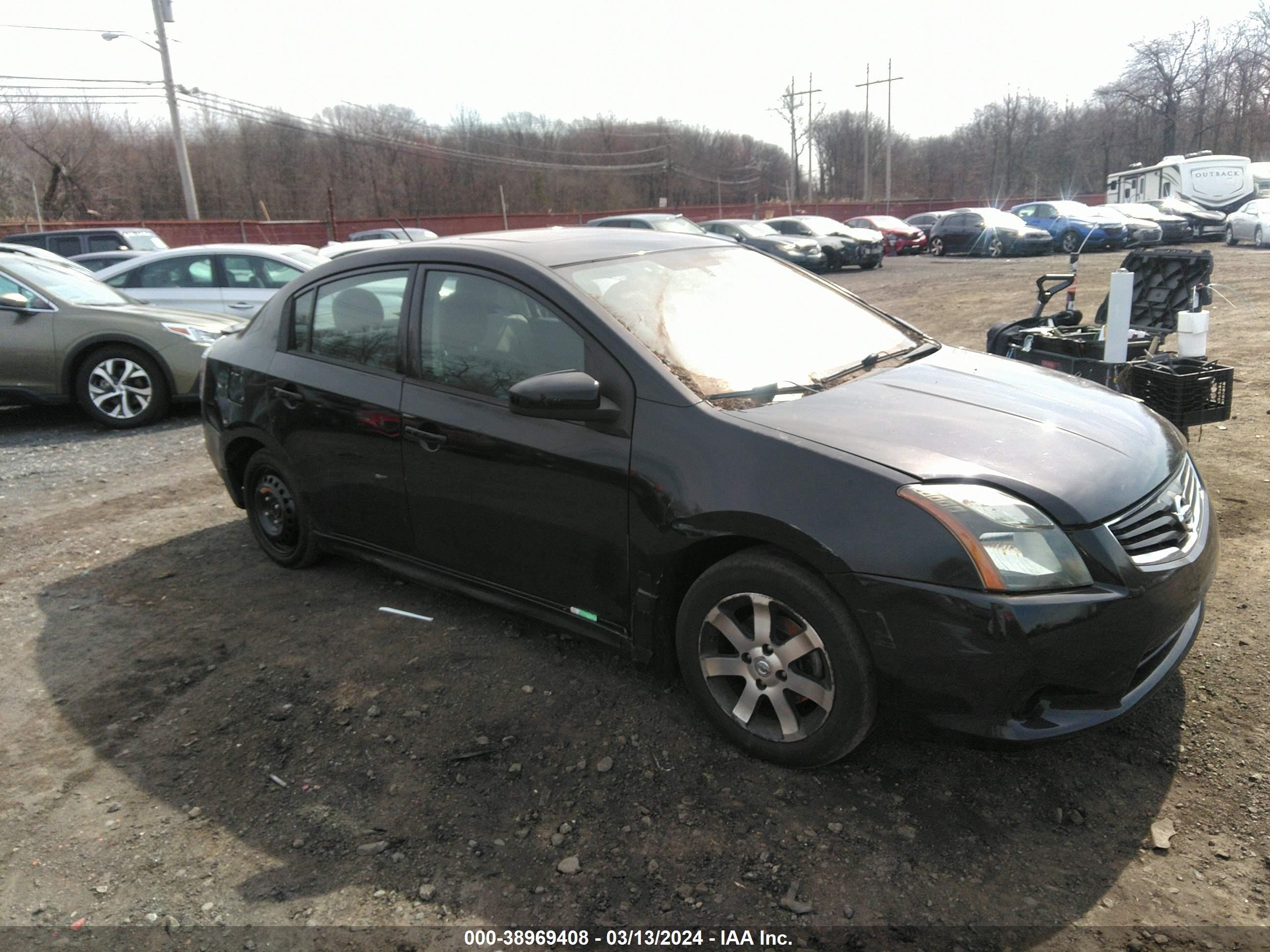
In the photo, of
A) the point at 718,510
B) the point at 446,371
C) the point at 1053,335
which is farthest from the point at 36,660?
the point at 1053,335

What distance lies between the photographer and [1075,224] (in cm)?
2586

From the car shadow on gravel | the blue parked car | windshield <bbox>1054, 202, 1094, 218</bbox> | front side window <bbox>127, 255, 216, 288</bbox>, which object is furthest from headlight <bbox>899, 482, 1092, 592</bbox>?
windshield <bbox>1054, 202, 1094, 218</bbox>

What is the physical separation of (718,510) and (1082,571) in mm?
1052

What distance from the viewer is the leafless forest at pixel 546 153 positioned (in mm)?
46344

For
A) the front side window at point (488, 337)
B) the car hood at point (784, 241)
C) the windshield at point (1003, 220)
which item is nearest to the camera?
the front side window at point (488, 337)

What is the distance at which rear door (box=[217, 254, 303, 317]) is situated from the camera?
10.7 metres

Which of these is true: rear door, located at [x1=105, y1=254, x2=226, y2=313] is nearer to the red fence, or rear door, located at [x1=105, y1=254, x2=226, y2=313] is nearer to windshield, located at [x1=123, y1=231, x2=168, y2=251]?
windshield, located at [x1=123, y1=231, x2=168, y2=251]

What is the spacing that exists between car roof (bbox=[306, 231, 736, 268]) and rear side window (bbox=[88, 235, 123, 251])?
19757mm

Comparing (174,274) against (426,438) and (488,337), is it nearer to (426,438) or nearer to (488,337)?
(426,438)

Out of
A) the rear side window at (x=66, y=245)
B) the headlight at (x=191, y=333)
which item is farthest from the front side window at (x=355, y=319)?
the rear side window at (x=66, y=245)

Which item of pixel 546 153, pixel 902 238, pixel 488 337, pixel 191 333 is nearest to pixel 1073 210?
pixel 902 238

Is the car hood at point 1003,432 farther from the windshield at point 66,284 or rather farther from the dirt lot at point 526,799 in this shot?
the windshield at point 66,284

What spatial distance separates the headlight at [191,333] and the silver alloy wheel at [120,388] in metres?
0.45

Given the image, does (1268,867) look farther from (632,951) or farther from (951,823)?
(632,951)
